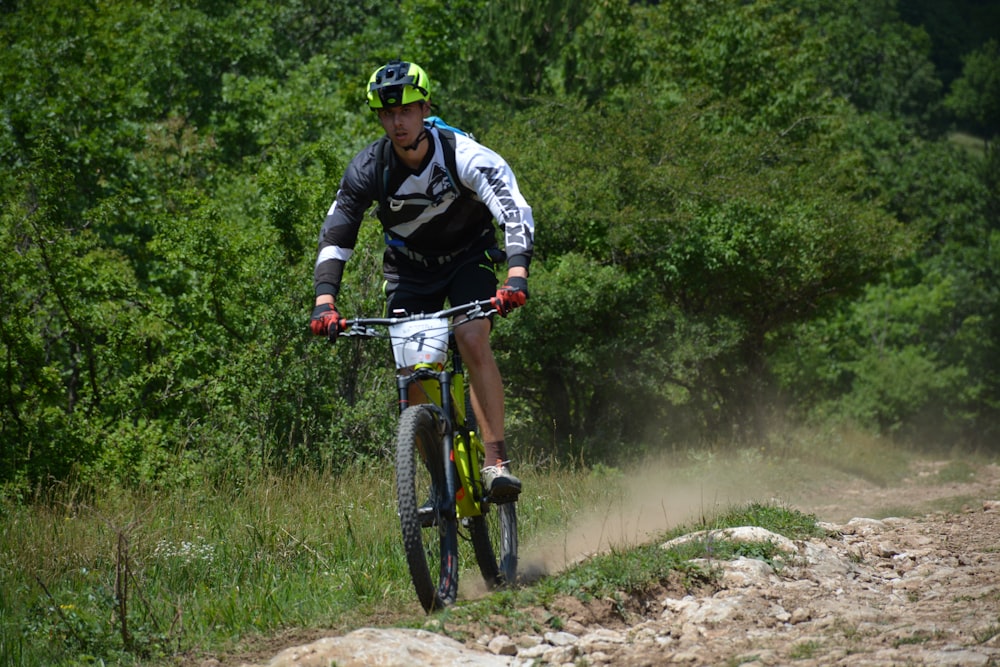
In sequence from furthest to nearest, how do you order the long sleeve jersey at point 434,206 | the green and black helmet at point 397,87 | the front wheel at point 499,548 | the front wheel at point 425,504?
the front wheel at point 499,548 → the long sleeve jersey at point 434,206 → the green and black helmet at point 397,87 → the front wheel at point 425,504

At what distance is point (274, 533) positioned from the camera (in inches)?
245

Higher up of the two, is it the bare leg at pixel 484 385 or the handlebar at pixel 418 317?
the handlebar at pixel 418 317

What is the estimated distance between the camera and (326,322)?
5.13 meters

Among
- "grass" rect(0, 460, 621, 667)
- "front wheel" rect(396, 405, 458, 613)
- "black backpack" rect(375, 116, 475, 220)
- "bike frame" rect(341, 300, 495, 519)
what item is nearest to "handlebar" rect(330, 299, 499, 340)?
"bike frame" rect(341, 300, 495, 519)

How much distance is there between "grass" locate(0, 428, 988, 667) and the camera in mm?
4773

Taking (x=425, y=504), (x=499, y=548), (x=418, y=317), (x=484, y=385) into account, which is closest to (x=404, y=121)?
(x=418, y=317)

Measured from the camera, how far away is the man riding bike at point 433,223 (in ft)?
17.3

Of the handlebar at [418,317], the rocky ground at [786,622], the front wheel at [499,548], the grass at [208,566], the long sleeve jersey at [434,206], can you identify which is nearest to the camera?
the rocky ground at [786,622]

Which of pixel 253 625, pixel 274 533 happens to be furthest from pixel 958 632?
pixel 274 533

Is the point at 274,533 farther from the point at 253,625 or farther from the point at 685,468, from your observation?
the point at 685,468

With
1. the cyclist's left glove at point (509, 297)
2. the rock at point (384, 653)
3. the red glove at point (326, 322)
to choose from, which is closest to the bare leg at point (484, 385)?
the cyclist's left glove at point (509, 297)

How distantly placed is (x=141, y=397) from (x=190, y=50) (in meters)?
15.5

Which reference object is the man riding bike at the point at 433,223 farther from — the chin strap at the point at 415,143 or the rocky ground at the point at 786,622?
the rocky ground at the point at 786,622

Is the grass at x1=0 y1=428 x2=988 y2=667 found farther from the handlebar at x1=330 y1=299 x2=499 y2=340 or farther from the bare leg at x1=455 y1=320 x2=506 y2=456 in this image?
the handlebar at x1=330 y1=299 x2=499 y2=340
